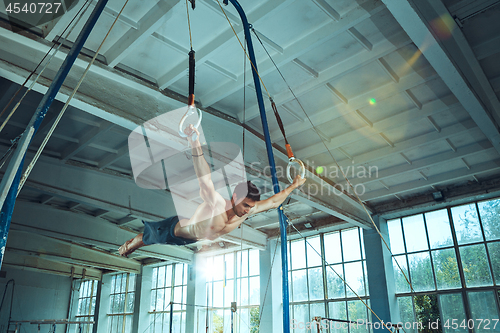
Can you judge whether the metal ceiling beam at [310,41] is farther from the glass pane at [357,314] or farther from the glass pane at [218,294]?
the glass pane at [218,294]

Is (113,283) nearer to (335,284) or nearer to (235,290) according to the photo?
(235,290)

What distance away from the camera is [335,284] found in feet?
35.1

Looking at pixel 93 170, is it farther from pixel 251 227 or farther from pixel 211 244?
pixel 211 244

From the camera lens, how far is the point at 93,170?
7.98 m

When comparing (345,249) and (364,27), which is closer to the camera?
(364,27)

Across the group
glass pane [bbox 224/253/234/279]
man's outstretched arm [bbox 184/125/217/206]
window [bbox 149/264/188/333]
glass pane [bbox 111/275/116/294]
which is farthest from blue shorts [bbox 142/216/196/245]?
glass pane [bbox 111/275/116/294]

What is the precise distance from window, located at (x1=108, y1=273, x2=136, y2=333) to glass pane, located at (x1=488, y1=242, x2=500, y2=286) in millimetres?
14130

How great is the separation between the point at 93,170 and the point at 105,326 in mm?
12730

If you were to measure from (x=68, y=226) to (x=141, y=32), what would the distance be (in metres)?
7.61

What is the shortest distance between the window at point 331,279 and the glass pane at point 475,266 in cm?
259

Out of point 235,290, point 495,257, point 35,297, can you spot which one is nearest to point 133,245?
point 495,257

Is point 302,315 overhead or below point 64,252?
below

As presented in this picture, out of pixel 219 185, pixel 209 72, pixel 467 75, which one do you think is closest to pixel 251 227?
pixel 219 185

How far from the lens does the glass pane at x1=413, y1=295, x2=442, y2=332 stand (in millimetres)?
8734
